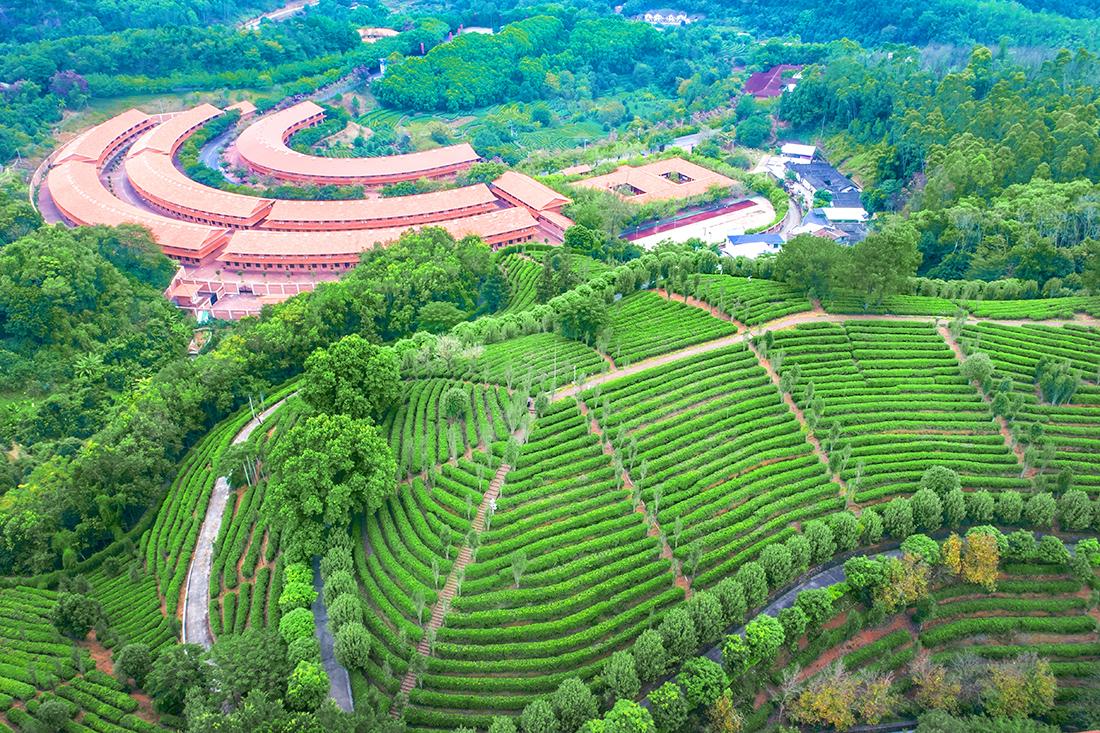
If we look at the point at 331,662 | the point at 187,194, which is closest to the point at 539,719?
the point at 331,662

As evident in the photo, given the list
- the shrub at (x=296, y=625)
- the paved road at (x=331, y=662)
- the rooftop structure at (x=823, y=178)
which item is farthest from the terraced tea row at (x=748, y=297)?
the rooftop structure at (x=823, y=178)

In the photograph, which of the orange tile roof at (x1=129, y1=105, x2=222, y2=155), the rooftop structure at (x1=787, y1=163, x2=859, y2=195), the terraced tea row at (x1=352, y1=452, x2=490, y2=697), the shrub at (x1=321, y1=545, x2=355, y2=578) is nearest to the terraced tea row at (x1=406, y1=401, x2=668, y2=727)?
the terraced tea row at (x1=352, y1=452, x2=490, y2=697)

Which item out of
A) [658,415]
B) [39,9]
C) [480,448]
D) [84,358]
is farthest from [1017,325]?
[39,9]

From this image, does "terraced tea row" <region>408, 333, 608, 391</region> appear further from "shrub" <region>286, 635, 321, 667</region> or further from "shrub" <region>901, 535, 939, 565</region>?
"shrub" <region>901, 535, 939, 565</region>

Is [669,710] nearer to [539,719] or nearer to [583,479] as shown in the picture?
[539,719]

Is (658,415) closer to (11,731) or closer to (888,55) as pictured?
(11,731)

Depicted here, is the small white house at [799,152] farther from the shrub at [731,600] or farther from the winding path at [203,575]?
the winding path at [203,575]

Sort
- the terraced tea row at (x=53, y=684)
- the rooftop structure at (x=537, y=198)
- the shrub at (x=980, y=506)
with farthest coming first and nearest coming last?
the rooftop structure at (x=537, y=198)
the shrub at (x=980, y=506)
the terraced tea row at (x=53, y=684)
